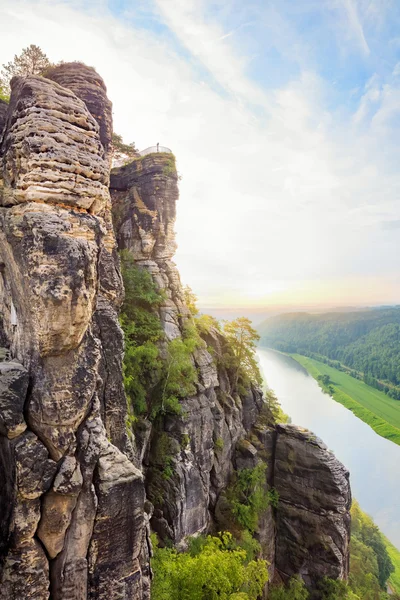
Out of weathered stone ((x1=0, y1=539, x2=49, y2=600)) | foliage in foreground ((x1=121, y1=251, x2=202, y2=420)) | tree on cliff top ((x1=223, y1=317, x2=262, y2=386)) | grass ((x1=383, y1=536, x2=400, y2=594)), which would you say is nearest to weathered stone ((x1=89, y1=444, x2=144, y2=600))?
weathered stone ((x1=0, y1=539, x2=49, y2=600))

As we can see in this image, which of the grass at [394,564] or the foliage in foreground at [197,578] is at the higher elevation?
the foliage in foreground at [197,578]

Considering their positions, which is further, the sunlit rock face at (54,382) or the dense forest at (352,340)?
the dense forest at (352,340)

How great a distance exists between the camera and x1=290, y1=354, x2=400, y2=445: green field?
66.8 metres

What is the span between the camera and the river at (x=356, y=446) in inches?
1871

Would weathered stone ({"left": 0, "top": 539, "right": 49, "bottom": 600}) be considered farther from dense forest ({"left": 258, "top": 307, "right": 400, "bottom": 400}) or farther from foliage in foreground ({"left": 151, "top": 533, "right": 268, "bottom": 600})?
dense forest ({"left": 258, "top": 307, "right": 400, "bottom": 400})

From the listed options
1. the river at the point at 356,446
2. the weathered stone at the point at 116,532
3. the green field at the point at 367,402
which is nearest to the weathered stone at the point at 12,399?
the weathered stone at the point at 116,532

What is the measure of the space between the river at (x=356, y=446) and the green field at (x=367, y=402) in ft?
5.13

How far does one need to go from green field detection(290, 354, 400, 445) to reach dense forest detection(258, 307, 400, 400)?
4967 millimetres

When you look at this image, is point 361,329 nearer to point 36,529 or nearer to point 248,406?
point 248,406

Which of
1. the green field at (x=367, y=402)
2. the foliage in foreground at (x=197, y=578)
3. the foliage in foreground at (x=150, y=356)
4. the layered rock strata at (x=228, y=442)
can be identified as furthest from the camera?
the green field at (x=367, y=402)

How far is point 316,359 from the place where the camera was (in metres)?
132

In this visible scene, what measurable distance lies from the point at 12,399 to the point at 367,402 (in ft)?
299

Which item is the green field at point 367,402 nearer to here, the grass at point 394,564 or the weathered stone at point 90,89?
the grass at point 394,564

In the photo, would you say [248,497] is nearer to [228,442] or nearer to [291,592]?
[228,442]
